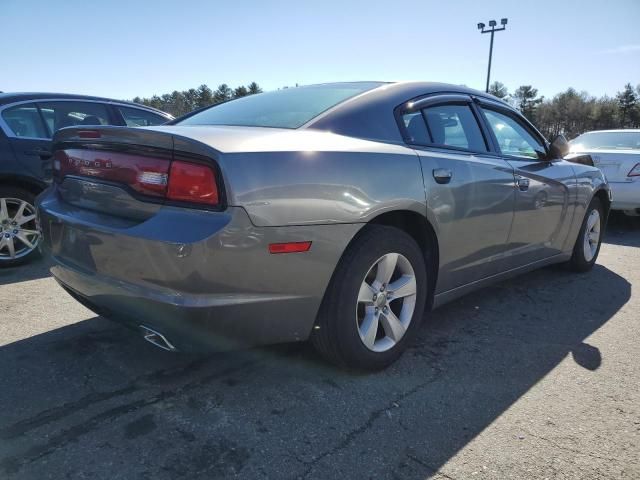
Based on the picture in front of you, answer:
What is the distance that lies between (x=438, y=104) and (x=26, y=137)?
3.62 meters

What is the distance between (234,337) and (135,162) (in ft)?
2.77

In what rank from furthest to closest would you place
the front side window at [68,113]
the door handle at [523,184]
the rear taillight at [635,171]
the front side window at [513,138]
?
1. the rear taillight at [635,171]
2. the front side window at [68,113]
3. the front side window at [513,138]
4. the door handle at [523,184]

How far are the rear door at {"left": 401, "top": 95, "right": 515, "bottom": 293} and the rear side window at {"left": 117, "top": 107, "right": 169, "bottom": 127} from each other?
3477mm

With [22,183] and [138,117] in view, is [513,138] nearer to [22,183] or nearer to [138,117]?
[138,117]

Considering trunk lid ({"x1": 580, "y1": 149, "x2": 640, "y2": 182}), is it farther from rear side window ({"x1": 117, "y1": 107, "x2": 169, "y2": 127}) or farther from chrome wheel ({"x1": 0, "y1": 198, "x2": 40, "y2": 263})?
chrome wheel ({"x1": 0, "y1": 198, "x2": 40, "y2": 263})

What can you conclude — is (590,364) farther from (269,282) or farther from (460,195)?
(269,282)

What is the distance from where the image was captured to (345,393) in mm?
2350

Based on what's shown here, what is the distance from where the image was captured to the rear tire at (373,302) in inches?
90.0

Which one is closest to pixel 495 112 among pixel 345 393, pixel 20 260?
pixel 345 393

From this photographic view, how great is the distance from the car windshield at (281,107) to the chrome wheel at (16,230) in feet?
7.32

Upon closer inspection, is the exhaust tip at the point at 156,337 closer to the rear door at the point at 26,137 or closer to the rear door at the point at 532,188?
the rear door at the point at 532,188

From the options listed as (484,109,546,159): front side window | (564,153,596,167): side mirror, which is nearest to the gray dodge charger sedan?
(484,109,546,159): front side window

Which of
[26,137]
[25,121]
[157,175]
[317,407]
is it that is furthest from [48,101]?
[317,407]

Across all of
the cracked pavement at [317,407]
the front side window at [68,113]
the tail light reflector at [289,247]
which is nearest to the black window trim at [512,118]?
the cracked pavement at [317,407]
